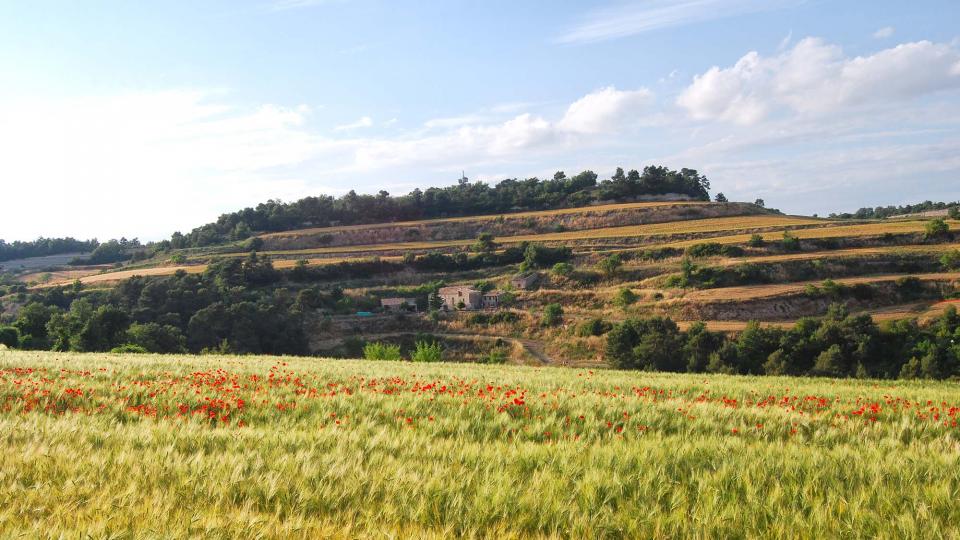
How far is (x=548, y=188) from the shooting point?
7224 inches

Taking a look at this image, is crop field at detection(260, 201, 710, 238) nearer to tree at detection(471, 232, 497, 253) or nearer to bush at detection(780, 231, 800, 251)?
tree at detection(471, 232, 497, 253)

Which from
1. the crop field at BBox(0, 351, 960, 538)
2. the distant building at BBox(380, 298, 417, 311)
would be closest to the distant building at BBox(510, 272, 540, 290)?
the distant building at BBox(380, 298, 417, 311)

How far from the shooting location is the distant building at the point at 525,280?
98344mm

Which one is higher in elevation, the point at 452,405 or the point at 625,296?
the point at 452,405

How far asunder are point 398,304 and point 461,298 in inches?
374

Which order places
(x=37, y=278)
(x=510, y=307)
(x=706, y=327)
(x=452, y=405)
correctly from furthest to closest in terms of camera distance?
(x=37, y=278), (x=510, y=307), (x=706, y=327), (x=452, y=405)

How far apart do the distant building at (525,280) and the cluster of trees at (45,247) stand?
14403 cm

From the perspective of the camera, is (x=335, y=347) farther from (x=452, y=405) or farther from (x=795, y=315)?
(x=452, y=405)

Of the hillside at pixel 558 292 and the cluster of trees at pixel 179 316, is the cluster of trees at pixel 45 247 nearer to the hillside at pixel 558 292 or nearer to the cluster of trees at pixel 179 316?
the hillside at pixel 558 292

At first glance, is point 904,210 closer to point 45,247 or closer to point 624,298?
point 624,298

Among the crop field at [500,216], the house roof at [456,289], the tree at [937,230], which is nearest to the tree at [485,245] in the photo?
the house roof at [456,289]

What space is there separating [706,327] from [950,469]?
223ft

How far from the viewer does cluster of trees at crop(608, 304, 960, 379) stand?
56.3 m

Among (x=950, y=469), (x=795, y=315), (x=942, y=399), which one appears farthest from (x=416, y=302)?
(x=950, y=469)
